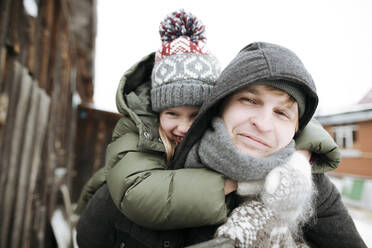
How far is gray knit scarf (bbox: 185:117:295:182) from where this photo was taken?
92 centimetres

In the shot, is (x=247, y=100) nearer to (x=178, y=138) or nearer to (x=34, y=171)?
(x=178, y=138)

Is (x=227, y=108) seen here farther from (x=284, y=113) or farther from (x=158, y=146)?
(x=158, y=146)

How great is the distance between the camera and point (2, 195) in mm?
1999

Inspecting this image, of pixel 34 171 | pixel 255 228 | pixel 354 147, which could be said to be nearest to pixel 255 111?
pixel 255 228

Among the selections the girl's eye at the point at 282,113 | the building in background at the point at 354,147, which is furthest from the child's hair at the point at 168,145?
the building in background at the point at 354,147

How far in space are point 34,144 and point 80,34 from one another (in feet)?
12.0

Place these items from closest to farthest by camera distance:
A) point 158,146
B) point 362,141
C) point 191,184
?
point 191,184, point 158,146, point 362,141

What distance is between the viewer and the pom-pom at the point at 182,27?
1.58 m

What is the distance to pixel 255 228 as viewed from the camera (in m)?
0.84

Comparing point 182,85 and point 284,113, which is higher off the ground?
point 182,85

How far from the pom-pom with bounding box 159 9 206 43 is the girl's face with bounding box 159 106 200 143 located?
1.66 feet

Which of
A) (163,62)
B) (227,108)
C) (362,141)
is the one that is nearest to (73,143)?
(163,62)

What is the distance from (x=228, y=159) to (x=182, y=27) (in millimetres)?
1040

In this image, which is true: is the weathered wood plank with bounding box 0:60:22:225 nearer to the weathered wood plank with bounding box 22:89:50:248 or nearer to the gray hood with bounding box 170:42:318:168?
the weathered wood plank with bounding box 22:89:50:248
